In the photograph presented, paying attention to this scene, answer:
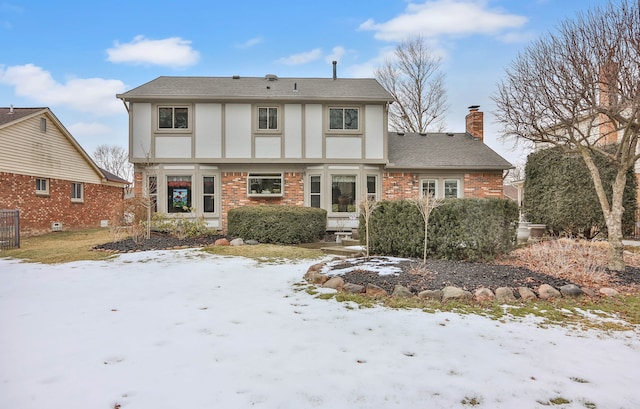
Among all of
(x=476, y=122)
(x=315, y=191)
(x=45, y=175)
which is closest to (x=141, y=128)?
(x=45, y=175)

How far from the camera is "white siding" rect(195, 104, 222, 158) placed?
12.8 metres

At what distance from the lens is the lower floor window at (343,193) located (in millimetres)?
13109

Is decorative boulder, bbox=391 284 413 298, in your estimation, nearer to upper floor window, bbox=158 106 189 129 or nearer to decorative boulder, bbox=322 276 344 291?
decorative boulder, bbox=322 276 344 291

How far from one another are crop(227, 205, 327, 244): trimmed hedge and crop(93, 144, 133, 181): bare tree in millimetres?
34632

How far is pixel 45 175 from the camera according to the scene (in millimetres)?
14672

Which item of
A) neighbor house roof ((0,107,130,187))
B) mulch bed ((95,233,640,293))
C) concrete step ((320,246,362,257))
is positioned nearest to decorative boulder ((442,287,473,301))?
mulch bed ((95,233,640,293))

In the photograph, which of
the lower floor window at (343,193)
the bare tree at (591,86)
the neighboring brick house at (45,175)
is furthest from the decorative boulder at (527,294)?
the neighboring brick house at (45,175)

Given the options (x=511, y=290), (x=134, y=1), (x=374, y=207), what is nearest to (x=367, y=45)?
(x=134, y=1)

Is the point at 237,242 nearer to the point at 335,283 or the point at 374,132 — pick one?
the point at 335,283

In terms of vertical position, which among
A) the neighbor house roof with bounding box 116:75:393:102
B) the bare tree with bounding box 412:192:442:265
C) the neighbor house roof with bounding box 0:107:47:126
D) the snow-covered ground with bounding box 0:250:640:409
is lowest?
the snow-covered ground with bounding box 0:250:640:409

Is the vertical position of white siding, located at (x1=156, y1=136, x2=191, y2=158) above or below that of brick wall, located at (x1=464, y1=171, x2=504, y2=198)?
above

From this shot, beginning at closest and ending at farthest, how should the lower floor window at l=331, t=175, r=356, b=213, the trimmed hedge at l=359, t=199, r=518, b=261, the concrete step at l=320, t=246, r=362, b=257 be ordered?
the trimmed hedge at l=359, t=199, r=518, b=261, the concrete step at l=320, t=246, r=362, b=257, the lower floor window at l=331, t=175, r=356, b=213

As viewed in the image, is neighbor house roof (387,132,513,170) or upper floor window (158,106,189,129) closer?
upper floor window (158,106,189,129)

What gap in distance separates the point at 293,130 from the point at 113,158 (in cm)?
3493
